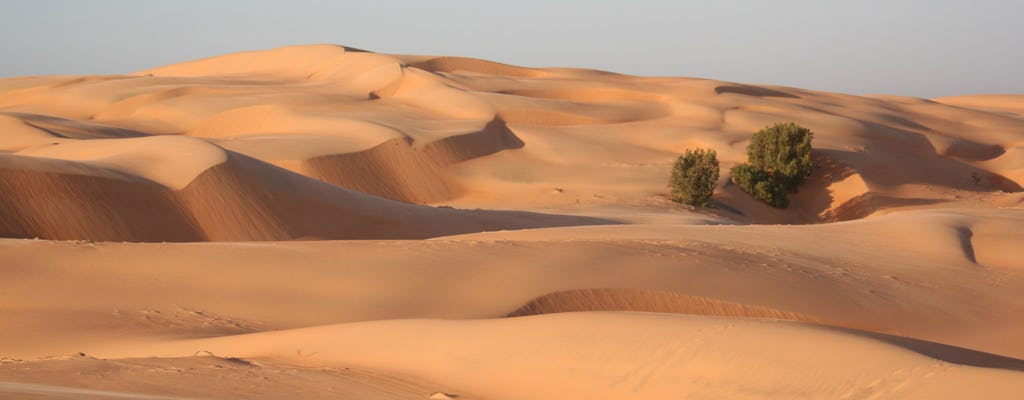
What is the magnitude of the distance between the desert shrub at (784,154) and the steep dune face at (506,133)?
828 millimetres

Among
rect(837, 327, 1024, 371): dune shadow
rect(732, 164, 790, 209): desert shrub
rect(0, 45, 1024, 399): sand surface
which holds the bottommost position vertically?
rect(732, 164, 790, 209): desert shrub

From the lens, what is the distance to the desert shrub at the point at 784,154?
96.0 feet

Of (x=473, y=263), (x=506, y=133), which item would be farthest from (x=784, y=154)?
(x=473, y=263)

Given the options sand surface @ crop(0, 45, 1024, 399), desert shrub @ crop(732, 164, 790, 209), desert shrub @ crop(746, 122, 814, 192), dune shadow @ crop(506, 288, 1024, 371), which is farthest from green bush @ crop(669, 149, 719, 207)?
dune shadow @ crop(506, 288, 1024, 371)

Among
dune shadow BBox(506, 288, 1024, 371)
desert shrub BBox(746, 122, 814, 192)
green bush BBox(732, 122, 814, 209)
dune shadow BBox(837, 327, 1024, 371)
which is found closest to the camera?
dune shadow BBox(837, 327, 1024, 371)

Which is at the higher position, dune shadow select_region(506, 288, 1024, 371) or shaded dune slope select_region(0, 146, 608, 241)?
dune shadow select_region(506, 288, 1024, 371)

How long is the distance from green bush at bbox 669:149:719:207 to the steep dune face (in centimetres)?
70

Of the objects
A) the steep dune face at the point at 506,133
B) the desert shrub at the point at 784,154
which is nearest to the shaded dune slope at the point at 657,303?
the steep dune face at the point at 506,133

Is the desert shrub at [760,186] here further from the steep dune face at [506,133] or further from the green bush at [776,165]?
the steep dune face at [506,133]

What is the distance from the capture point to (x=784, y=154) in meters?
29.2

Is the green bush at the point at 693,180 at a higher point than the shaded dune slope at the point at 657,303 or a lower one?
lower

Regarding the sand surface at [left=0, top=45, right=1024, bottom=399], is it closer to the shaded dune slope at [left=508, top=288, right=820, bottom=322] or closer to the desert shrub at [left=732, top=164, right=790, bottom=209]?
the shaded dune slope at [left=508, top=288, right=820, bottom=322]

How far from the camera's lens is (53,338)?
809cm

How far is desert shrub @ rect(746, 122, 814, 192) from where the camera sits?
1152 inches
